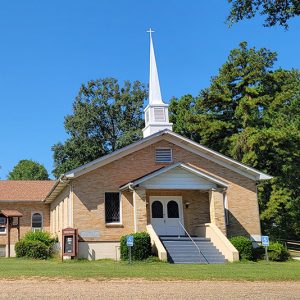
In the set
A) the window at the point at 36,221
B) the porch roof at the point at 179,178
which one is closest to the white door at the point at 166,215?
the porch roof at the point at 179,178

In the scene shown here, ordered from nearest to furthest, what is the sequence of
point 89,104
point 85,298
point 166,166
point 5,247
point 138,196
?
point 85,298
point 138,196
point 166,166
point 5,247
point 89,104

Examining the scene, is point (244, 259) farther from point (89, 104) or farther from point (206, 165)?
point (89, 104)

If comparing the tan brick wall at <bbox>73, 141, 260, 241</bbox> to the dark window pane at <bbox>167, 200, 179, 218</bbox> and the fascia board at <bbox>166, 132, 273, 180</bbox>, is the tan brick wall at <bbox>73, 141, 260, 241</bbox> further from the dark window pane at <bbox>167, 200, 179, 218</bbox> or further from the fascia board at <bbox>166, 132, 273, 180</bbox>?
the dark window pane at <bbox>167, 200, 179, 218</bbox>

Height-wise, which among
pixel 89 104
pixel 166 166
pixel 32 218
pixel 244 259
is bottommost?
pixel 244 259

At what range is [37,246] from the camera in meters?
27.6

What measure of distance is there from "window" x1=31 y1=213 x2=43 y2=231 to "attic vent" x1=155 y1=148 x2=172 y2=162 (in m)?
13.4

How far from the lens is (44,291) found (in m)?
12.1

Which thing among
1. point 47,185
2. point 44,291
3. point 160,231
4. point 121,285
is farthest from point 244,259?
Result: point 47,185

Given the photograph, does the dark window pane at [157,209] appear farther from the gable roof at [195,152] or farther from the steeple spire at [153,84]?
the steeple spire at [153,84]

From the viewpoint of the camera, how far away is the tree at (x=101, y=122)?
5416cm

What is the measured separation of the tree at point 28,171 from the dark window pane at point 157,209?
50.6 meters

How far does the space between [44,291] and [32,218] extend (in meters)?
25.3

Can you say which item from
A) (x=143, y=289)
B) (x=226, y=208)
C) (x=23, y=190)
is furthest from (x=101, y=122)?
(x=143, y=289)

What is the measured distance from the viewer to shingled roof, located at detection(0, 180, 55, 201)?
36344 millimetres
